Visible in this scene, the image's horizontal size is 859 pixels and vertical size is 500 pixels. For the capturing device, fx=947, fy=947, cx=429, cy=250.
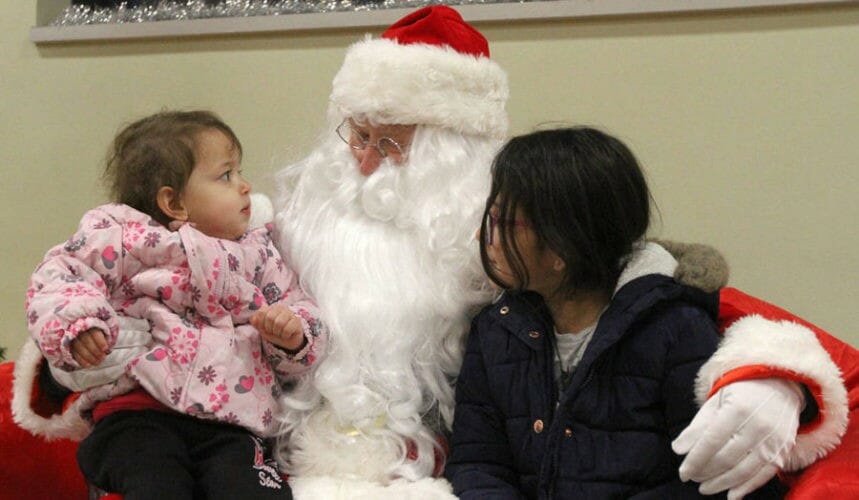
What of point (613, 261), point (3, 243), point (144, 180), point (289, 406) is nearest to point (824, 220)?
point (613, 261)

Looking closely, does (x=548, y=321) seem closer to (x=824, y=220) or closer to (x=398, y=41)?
(x=398, y=41)

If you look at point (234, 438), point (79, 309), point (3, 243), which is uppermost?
point (79, 309)

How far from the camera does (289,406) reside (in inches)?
63.8

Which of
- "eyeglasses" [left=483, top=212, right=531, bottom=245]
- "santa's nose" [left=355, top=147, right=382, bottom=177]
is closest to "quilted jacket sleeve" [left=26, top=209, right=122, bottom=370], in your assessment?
"santa's nose" [left=355, top=147, right=382, bottom=177]

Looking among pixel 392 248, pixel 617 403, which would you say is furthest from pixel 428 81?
pixel 617 403

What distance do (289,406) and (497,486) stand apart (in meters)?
0.39

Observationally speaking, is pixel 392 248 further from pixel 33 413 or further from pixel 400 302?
pixel 33 413

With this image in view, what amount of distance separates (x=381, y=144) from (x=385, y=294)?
11.9 inches

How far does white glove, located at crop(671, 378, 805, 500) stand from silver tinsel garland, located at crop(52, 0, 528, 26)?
1.47 metres

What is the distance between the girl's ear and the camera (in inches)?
63.3

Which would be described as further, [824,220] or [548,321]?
[824,220]

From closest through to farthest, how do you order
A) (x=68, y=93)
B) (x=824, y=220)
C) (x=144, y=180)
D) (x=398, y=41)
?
(x=144, y=180) → (x=398, y=41) → (x=824, y=220) → (x=68, y=93)

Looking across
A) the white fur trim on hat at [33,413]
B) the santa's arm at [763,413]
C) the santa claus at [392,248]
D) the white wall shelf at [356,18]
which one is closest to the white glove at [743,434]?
the santa's arm at [763,413]

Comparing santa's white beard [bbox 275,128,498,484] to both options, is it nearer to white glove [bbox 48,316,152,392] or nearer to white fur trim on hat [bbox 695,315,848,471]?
white glove [bbox 48,316,152,392]
